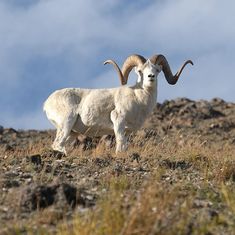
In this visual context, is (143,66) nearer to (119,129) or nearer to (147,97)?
(147,97)

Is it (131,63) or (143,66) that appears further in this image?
(131,63)

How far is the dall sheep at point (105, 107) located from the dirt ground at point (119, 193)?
2.27 ft

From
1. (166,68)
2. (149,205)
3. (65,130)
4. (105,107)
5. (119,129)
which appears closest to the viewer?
(149,205)

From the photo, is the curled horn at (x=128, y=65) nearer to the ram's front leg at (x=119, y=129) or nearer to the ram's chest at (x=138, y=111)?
the ram's chest at (x=138, y=111)

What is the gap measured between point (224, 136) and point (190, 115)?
14.4 feet

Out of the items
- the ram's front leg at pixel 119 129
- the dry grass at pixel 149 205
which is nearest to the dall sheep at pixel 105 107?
the ram's front leg at pixel 119 129

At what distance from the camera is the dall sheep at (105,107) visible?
17.0 metres

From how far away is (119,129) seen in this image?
54.7 ft

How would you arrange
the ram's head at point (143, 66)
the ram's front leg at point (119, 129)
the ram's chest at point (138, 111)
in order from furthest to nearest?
1. the ram's head at point (143, 66)
2. the ram's chest at point (138, 111)
3. the ram's front leg at point (119, 129)

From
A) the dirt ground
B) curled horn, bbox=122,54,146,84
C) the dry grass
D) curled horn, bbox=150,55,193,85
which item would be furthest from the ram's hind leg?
the dry grass

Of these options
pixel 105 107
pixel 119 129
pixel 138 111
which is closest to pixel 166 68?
pixel 138 111

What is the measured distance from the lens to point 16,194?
8.75 m

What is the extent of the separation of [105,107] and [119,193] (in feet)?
29.7

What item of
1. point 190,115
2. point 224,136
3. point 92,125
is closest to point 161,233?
point 92,125
